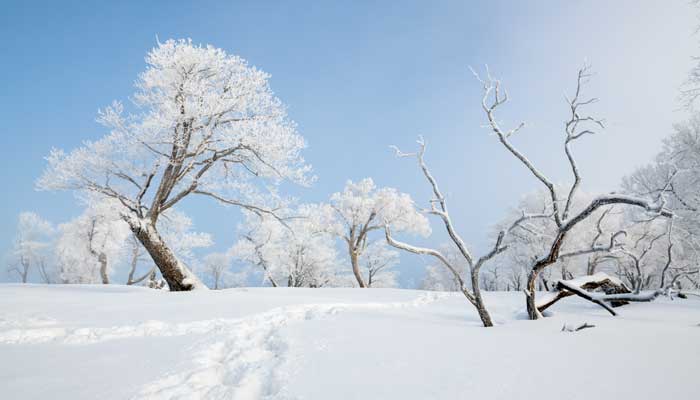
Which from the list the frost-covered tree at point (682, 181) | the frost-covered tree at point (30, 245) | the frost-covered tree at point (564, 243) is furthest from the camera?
the frost-covered tree at point (30, 245)

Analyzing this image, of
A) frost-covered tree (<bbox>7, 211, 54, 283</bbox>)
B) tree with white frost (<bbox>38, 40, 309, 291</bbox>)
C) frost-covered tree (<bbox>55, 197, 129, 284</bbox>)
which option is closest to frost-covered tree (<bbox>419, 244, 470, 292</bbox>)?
tree with white frost (<bbox>38, 40, 309, 291</bbox>)

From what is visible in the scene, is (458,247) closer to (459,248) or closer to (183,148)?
(459,248)

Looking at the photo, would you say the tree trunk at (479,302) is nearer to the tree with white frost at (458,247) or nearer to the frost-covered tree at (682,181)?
the tree with white frost at (458,247)

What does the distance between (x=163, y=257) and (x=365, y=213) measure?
1312 cm

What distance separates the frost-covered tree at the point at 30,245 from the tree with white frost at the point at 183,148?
106ft

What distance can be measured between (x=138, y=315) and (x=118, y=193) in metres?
5.46

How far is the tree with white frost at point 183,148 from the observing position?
8516 millimetres

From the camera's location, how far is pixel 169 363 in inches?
110

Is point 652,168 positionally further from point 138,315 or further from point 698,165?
point 138,315

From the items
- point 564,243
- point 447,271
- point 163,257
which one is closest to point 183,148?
point 163,257

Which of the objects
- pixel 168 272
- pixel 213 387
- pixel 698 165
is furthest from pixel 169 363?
pixel 698 165

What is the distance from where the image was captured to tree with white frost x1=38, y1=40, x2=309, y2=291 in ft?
27.9

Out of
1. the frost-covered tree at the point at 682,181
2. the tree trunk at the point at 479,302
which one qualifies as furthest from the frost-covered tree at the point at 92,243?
the frost-covered tree at the point at 682,181

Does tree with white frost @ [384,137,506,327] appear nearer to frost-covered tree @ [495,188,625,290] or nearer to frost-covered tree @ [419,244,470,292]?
frost-covered tree @ [495,188,625,290]
